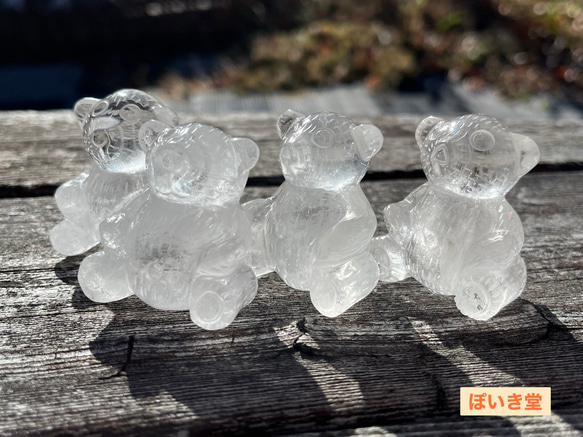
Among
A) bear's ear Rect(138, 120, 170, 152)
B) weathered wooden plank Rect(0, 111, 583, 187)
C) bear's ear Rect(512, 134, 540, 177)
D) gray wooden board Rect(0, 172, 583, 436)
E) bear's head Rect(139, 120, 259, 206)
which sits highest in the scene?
weathered wooden plank Rect(0, 111, 583, 187)

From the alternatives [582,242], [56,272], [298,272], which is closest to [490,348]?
[298,272]

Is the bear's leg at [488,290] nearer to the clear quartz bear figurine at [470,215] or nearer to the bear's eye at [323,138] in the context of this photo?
the clear quartz bear figurine at [470,215]

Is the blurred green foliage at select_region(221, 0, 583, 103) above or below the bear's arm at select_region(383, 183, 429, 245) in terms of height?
above

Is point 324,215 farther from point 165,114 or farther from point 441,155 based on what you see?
point 165,114

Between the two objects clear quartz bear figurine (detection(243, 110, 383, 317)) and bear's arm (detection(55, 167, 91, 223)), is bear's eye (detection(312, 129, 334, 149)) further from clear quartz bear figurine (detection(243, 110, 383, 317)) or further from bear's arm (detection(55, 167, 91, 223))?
bear's arm (detection(55, 167, 91, 223))

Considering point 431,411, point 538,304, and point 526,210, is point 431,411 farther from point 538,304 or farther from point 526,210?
point 526,210

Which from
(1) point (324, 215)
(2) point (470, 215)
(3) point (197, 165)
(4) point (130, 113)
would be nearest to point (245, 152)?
(3) point (197, 165)

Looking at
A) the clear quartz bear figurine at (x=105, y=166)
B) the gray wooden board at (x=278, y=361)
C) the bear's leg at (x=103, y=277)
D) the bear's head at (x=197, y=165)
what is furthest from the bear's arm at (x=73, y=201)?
the bear's head at (x=197, y=165)

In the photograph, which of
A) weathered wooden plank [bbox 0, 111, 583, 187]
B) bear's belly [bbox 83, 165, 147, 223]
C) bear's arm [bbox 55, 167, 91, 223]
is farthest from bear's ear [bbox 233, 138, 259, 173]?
weathered wooden plank [bbox 0, 111, 583, 187]
